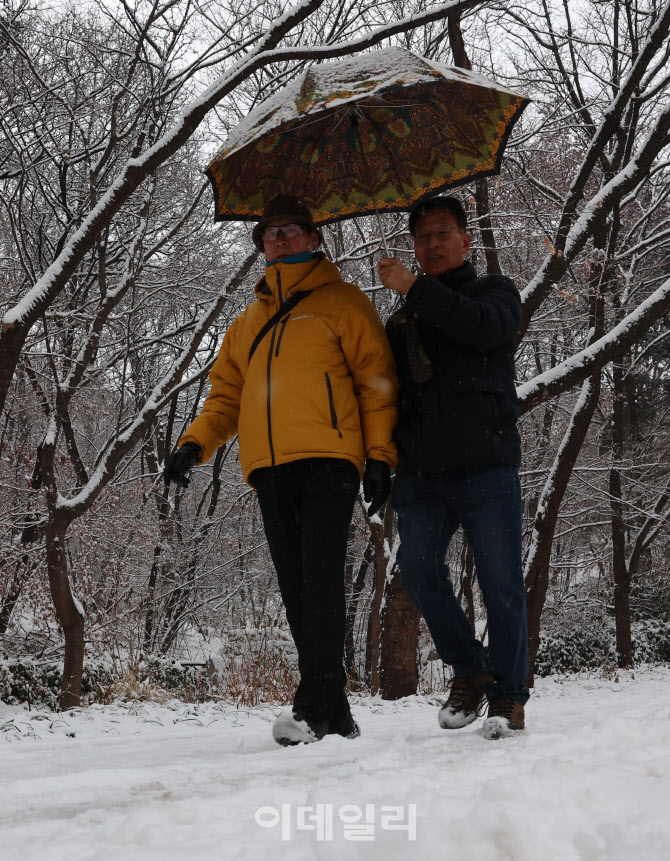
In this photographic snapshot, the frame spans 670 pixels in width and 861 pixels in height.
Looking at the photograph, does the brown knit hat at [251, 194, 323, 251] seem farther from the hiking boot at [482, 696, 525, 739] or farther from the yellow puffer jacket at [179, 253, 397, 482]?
the hiking boot at [482, 696, 525, 739]

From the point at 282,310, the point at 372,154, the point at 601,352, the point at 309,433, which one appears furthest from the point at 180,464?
the point at 601,352

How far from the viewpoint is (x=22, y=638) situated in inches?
404

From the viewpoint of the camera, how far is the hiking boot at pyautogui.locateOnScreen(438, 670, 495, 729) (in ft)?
10.3

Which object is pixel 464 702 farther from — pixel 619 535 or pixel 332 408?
pixel 619 535

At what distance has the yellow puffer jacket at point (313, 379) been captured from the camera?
303 centimetres

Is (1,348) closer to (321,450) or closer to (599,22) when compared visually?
(321,450)

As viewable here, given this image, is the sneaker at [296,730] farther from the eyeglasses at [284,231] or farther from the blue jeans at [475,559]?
the eyeglasses at [284,231]

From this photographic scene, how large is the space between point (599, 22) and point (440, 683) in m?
9.16

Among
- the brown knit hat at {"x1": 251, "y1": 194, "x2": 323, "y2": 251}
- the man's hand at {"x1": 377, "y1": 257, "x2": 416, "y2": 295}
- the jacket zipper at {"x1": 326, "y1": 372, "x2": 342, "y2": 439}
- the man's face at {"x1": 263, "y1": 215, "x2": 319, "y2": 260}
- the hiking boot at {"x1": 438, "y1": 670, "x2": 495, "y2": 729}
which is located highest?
the brown knit hat at {"x1": 251, "y1": 194, "x2": 323, "y2": 251}

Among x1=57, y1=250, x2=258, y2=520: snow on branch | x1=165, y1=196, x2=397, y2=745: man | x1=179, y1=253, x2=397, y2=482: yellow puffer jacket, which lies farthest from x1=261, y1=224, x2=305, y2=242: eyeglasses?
x1=57, y1=250, x2=258, y2=520: snow on branch

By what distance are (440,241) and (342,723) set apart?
6.94 feet

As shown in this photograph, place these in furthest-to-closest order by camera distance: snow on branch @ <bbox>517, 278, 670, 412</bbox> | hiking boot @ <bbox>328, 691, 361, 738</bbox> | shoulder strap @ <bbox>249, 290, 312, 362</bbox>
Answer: snow on branch @ <bbox>517, 278, 670, 412</bbox>
shoulder strap @ <bbox>249, 290, 312, 362</bbox>
hiking boot @ <bbox>328, 691, 361, 738</bbox>

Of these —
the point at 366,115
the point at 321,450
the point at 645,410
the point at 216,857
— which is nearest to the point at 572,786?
the point at 216,857

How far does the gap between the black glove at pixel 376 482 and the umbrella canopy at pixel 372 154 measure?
1.60m
